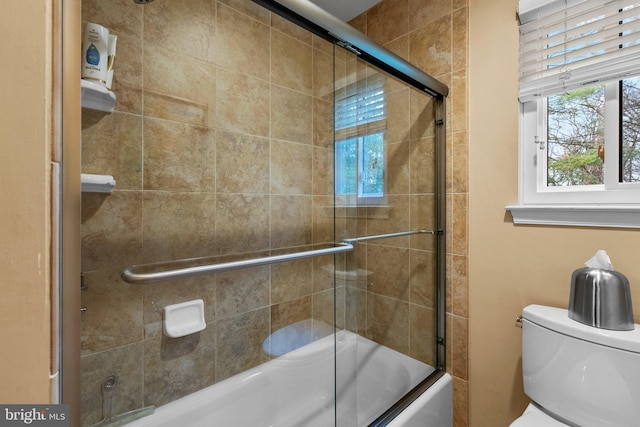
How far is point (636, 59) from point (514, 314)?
100cm

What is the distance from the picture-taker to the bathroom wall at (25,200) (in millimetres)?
263

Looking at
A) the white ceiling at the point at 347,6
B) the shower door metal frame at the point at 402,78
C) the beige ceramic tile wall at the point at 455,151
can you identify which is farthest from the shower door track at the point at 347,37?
the white ceiling at the point at 347,6

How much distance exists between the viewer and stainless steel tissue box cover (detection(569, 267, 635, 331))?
91 centimetres

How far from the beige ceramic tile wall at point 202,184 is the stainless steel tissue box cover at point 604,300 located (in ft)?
2.72

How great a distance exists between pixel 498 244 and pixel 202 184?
1.29m

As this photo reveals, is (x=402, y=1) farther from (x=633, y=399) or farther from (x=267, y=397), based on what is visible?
(x=267, y=397)

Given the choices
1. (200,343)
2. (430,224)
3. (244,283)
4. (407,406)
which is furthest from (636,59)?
(200,343)

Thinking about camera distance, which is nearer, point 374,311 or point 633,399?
point 633,399

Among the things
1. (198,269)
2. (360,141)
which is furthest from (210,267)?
(360,141)

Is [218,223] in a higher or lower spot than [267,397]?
higher

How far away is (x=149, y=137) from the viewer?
1.01 metres

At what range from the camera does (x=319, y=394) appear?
1.23m

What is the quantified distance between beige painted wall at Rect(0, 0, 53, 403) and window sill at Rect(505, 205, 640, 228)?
142cm

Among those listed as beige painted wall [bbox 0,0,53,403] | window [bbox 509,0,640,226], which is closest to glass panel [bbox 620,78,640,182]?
window [bbox 509,0,640,226]
